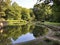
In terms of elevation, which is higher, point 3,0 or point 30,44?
point 3,0

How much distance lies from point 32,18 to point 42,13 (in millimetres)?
8605

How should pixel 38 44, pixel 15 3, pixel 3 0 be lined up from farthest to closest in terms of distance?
pixel 15 3
pixel 3 0
pixel 38 44

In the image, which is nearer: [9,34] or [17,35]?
[17,35]

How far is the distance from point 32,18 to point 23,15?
1101cm

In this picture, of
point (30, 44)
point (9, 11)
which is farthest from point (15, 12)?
point (30, 44)

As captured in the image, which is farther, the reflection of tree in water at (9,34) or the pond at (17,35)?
the pond at (17,35)

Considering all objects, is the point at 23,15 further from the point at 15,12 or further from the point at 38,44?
the point at 38,44

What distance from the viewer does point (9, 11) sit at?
261 feet

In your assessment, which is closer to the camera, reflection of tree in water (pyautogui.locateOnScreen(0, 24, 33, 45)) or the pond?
reflection of tree in water (pyautogui.locateOnScreen(0, 24, 33, 45))

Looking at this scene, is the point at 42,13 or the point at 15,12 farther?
the point at 42,13

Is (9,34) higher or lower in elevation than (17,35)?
higher

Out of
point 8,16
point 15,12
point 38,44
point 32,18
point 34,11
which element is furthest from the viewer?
point 34,11

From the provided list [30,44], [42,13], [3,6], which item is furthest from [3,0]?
[30,44]

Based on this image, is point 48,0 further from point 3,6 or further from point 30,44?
point 3,6
